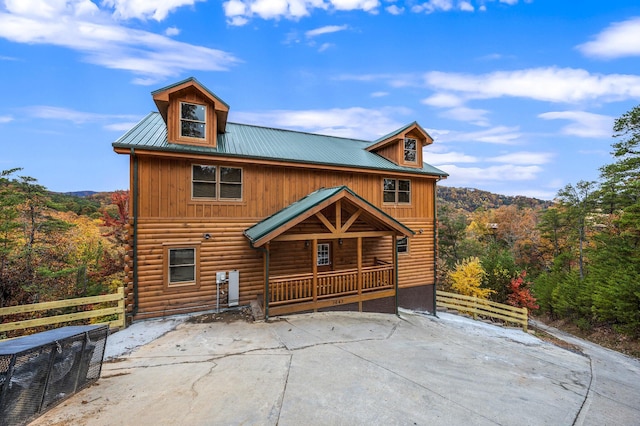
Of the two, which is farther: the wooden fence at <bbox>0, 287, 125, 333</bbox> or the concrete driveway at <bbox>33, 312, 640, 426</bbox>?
the wooden fence at <bbox>0, 287, 125, 333</bbox>

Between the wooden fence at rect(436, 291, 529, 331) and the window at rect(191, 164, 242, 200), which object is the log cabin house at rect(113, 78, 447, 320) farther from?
the wooden fence at rect(436, 291, 529, 331)

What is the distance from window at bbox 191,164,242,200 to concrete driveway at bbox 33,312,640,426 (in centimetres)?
442

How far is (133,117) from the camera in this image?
1474 inches

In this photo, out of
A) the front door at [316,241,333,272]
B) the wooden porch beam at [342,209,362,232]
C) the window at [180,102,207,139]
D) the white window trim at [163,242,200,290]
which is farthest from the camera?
the front door at [316,241,333,272]

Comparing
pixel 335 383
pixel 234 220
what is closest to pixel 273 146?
pixel 234 220

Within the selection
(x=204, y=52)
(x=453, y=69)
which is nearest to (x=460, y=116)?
(x=453, y=69)

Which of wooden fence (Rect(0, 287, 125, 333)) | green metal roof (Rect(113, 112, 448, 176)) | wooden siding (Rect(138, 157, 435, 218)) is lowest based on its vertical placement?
wooden fence (Rect(0, 287, 125, 333))

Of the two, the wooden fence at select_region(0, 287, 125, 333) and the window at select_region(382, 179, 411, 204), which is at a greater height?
the window at select_region(382, 179, 411, 204)

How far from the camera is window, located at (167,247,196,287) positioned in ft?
31.0

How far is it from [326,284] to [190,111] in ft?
26.4

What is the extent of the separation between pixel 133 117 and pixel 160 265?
3752cm

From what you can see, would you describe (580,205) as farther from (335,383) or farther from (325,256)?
(335,383)

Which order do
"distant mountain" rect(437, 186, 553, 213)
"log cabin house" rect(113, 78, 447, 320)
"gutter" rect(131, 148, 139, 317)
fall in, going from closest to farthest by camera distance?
"gutter" rect(131, 148, 139, 317) < "log cabin house" rect(113, 78, 447, 320) < "distant mountain" rect(437, 186, 553, 213)

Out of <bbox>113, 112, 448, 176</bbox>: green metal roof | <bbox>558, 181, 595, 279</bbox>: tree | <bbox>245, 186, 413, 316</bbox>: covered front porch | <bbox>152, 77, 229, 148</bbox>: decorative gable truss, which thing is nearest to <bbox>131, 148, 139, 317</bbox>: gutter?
<bbox>113, 112, 448, 176</bbox>: green metal roof
